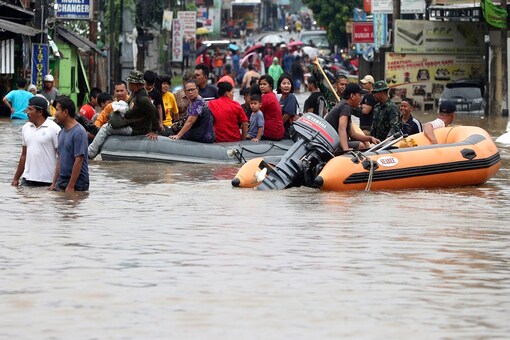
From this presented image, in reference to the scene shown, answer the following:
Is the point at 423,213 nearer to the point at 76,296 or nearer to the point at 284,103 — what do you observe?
the point at 76,296

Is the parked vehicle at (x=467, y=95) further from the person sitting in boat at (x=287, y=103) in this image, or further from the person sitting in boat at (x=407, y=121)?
the person sitting in boat at (x=407, y=121)

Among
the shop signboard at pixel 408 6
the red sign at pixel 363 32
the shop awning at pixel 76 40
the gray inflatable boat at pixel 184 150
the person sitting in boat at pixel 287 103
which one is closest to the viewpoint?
the gray inflatable boat at pixel 184 150

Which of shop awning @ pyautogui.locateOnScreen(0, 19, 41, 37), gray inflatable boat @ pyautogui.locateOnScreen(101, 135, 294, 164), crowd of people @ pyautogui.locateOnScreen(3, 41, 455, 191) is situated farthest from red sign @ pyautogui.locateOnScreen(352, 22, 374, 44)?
gray inflatable boat @ pyautogui.locateOnScreen(101, 135, 294, 164)

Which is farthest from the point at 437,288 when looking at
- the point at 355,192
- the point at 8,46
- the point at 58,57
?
the point at 58,57

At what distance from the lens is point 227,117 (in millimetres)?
21406

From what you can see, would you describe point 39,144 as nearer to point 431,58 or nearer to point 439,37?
point 431,58

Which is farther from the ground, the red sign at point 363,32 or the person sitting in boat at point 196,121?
the red sign at point 363,32

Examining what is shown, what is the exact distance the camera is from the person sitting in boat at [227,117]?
21328mm

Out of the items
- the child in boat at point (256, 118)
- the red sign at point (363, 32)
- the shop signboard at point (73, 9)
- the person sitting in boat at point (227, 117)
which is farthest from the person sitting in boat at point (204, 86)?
the red sign at point (363, 32)

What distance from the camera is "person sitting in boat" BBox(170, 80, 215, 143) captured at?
67.3 feet

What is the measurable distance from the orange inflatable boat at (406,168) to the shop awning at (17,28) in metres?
16.6

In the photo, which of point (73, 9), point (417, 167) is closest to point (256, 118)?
point (417, 167)

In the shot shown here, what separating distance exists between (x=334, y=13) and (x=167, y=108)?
57.0 metres

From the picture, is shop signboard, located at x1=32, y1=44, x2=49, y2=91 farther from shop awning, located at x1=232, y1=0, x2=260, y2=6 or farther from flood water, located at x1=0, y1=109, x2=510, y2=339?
shop awning, located at x1=232, y1=0, x2=260, y2=6
